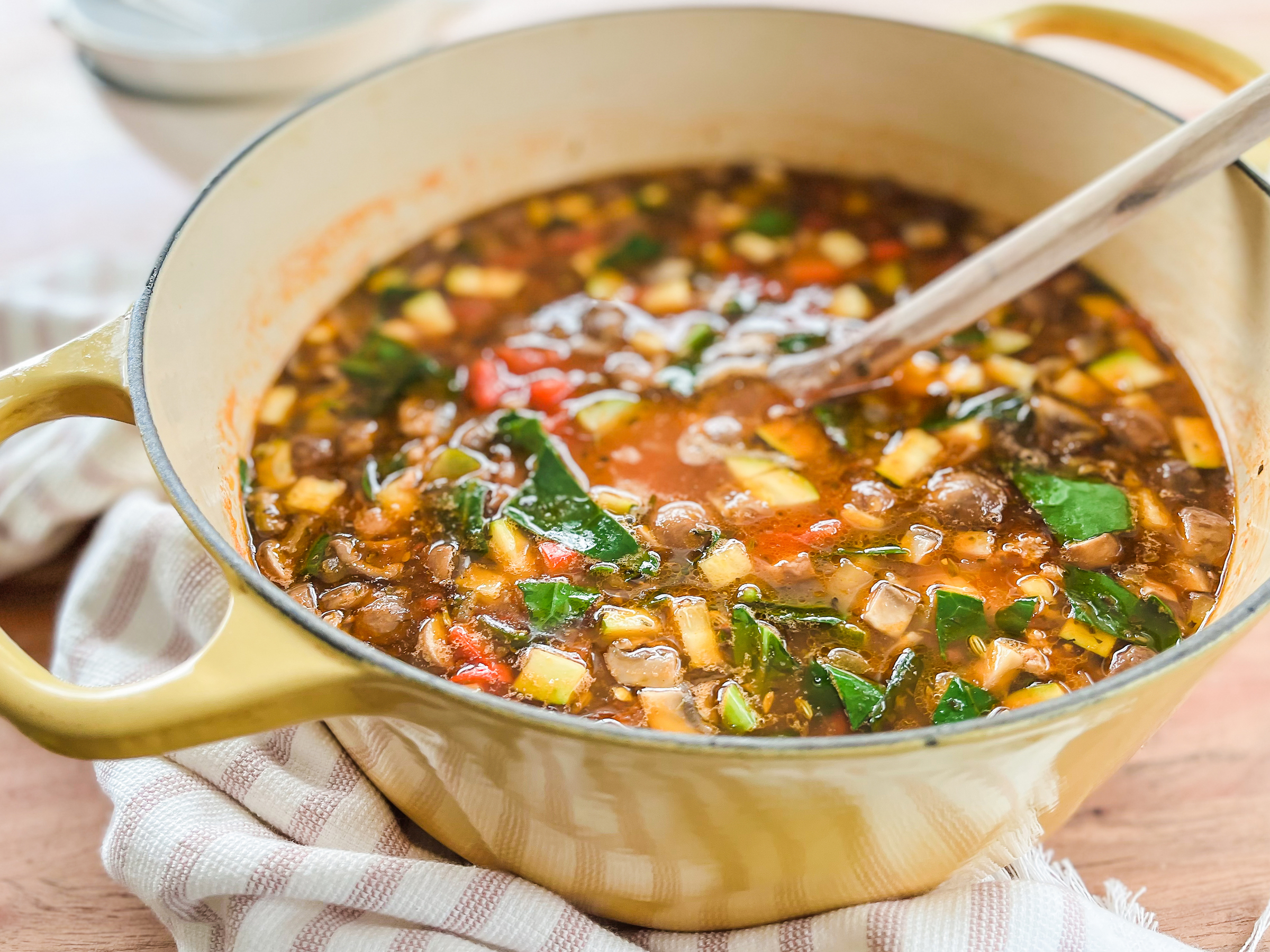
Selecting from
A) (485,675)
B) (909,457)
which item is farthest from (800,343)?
(485,675)

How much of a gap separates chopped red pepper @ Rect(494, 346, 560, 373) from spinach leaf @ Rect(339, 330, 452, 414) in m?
0.11

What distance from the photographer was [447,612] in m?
1.57

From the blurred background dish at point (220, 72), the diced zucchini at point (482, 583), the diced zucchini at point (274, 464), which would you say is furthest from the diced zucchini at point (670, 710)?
the blurred background dish at point (220, 72)

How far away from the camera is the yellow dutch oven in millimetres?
1100

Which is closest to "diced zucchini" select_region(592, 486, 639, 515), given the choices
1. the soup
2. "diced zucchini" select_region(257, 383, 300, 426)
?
the soup

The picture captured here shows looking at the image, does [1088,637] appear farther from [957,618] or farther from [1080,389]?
[1080,389]

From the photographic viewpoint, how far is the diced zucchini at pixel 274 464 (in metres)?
1.80

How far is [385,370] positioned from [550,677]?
765 mm

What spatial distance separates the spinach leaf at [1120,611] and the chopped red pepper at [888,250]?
850 mm

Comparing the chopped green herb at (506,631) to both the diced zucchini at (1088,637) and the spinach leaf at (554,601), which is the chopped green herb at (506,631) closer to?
the spinach leaf at (554,601)

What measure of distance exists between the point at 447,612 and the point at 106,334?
1.82ft

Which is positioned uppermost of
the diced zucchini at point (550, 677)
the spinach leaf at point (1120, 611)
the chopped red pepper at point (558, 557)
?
the spinach leaf at point (1120, 611)

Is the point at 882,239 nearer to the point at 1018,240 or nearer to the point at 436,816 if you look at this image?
the point at 1018,240

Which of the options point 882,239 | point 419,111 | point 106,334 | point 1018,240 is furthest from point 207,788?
point 882,239
